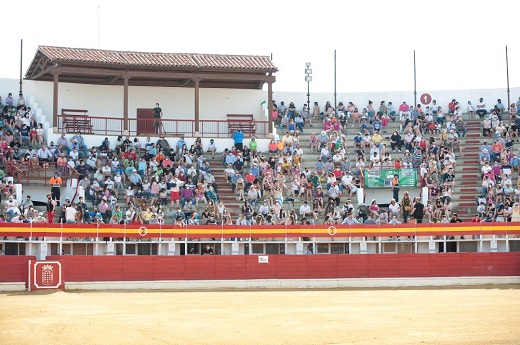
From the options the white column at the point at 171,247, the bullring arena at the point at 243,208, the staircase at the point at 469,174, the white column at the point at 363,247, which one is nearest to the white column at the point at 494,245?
the bullring arena at the point at 243,208

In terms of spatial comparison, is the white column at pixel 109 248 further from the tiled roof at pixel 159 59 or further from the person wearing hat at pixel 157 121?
the tiled roof at pixel 159 59

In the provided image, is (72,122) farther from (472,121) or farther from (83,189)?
(472,121)

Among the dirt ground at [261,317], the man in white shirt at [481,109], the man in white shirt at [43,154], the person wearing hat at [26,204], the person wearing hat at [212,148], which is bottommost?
the dirt ground at [261,317]

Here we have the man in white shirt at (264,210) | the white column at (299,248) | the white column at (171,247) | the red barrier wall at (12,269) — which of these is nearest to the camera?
the red barrier wall at (12,269)

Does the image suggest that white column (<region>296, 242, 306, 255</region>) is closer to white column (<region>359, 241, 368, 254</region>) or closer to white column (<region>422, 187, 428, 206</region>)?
white column (<region>359, 241, 368, 254</region>)

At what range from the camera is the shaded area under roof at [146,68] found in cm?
4131

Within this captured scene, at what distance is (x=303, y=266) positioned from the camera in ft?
106

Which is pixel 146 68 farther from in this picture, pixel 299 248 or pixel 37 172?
pixel 299 248

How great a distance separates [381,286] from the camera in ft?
107

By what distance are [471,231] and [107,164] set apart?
44.5ft

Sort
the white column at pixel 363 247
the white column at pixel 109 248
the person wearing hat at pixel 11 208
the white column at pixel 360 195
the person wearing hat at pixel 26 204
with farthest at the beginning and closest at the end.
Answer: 1. the white column at pixel 360 195
2. the white column at pixel 363 247
3. the person wearing hat at pixel 26 204
4. the person wearing hat at pixel 11 208
5. the white column at pixel 109 248

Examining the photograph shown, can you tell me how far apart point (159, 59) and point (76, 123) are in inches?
182

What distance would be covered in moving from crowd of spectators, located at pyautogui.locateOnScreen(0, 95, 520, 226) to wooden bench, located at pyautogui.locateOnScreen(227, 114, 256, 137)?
1348mm

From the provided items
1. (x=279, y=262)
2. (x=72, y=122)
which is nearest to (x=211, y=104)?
(x=72, y=122)
